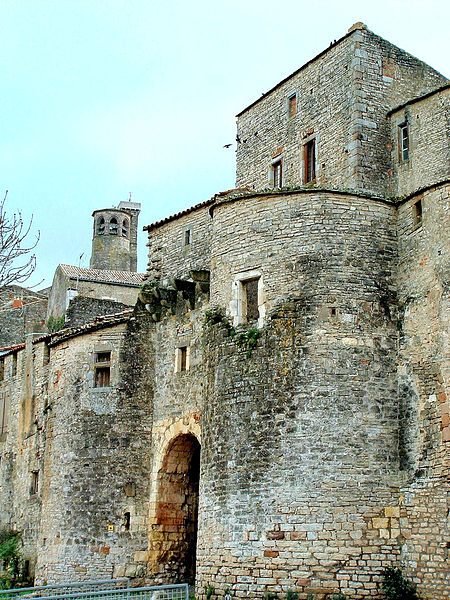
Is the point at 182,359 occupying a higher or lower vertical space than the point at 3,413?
higher

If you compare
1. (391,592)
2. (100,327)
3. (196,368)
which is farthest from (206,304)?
(391,592)

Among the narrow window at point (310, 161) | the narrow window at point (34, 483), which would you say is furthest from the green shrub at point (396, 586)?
the narrow window at point (34, 483)

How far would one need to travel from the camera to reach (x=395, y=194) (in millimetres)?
19391

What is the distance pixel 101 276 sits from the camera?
34.7 metres

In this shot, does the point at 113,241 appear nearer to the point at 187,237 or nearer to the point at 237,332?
the point at 187,237

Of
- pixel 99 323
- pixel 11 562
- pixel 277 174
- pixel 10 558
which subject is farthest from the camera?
pixel 10 558

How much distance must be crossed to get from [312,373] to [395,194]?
534cm

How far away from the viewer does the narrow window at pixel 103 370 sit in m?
22.0

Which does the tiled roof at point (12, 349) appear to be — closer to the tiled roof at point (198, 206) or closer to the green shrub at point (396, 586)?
the tiled roof at point (198, 206)

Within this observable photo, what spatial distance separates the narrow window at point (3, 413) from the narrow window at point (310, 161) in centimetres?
1302

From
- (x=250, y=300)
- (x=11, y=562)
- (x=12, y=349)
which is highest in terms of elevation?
(x=12, y=349)

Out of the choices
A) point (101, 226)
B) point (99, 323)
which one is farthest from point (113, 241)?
point (99, 323)

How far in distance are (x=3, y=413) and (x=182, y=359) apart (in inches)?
364

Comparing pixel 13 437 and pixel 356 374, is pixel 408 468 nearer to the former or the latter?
pixel 356 374
